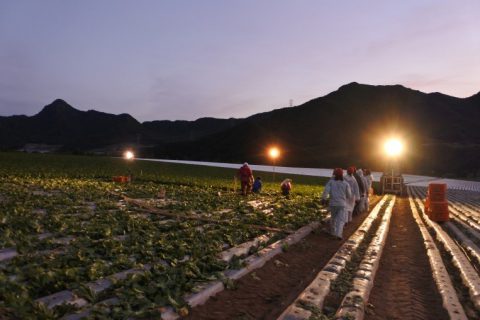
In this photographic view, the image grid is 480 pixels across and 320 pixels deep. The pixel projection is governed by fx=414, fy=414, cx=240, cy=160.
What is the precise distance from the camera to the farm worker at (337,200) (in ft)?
46.0

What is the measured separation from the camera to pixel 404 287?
28.8 ft

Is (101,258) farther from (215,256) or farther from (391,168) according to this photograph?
(391,168)

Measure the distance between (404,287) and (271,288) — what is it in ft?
9.74

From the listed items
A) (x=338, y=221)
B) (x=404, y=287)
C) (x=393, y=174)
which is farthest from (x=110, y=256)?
(x=393, y=174)

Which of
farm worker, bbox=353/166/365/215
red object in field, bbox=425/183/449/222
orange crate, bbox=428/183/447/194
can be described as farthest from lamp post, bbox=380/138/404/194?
farm worker, bbox=353/166/365/215

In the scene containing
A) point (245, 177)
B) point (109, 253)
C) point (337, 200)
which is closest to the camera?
point (109, 253)

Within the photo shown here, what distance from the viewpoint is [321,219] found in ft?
57.1

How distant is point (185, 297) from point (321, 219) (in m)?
11.6

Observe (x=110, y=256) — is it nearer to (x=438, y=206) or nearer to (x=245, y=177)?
(x=438, y=206)

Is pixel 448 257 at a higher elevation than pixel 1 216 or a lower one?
lower

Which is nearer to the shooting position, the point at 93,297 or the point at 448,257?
the point at 93,297

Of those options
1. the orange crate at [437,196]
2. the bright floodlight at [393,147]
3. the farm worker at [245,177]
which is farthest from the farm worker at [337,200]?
the bright floodlight at [393,147]

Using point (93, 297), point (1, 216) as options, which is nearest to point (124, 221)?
point (1, 216)

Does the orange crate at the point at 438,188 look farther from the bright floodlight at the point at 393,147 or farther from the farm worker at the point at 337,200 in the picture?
the bright floodlight at the point at 393,147
